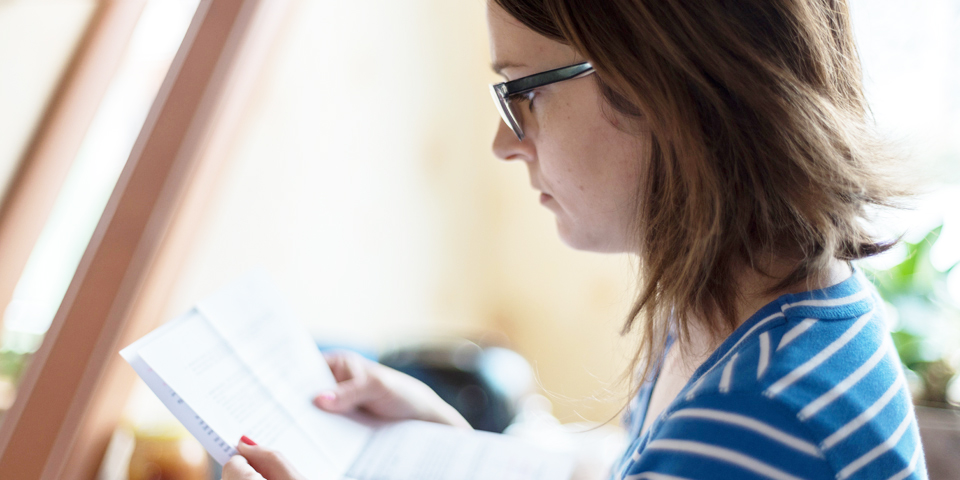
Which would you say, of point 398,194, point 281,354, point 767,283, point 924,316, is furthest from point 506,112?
point 924,316

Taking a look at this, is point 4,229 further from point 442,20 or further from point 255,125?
point 442,20

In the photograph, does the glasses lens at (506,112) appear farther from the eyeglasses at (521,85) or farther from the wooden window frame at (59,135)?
the wooden window frame at (59,135)

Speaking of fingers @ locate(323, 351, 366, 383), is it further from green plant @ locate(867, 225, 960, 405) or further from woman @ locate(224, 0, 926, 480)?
green plant @ locate(867, 225, 960, 405)

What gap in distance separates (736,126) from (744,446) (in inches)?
10.3

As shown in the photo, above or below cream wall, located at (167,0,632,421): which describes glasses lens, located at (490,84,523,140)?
above

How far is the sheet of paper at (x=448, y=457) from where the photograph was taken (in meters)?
0.77

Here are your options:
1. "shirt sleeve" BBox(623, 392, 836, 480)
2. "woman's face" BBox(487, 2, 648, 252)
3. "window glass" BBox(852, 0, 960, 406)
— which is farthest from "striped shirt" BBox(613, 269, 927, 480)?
"window glass" BBox(852, 0, 960, 406)

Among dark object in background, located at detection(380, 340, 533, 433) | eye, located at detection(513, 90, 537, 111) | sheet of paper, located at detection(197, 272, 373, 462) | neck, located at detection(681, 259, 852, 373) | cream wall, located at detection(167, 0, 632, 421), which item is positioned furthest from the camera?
dark object in background, located at detection(380, 340, 533, 433)

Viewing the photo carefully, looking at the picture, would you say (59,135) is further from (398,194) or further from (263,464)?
(398,194)

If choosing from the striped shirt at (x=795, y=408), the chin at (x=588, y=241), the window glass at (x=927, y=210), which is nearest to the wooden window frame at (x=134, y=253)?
the chin at (x=588, y=241)

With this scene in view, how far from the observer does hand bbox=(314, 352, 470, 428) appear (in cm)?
84

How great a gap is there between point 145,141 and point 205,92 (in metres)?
0.09

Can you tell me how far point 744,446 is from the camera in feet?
1.39

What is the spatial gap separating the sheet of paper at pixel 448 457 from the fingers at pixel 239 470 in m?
0.17
